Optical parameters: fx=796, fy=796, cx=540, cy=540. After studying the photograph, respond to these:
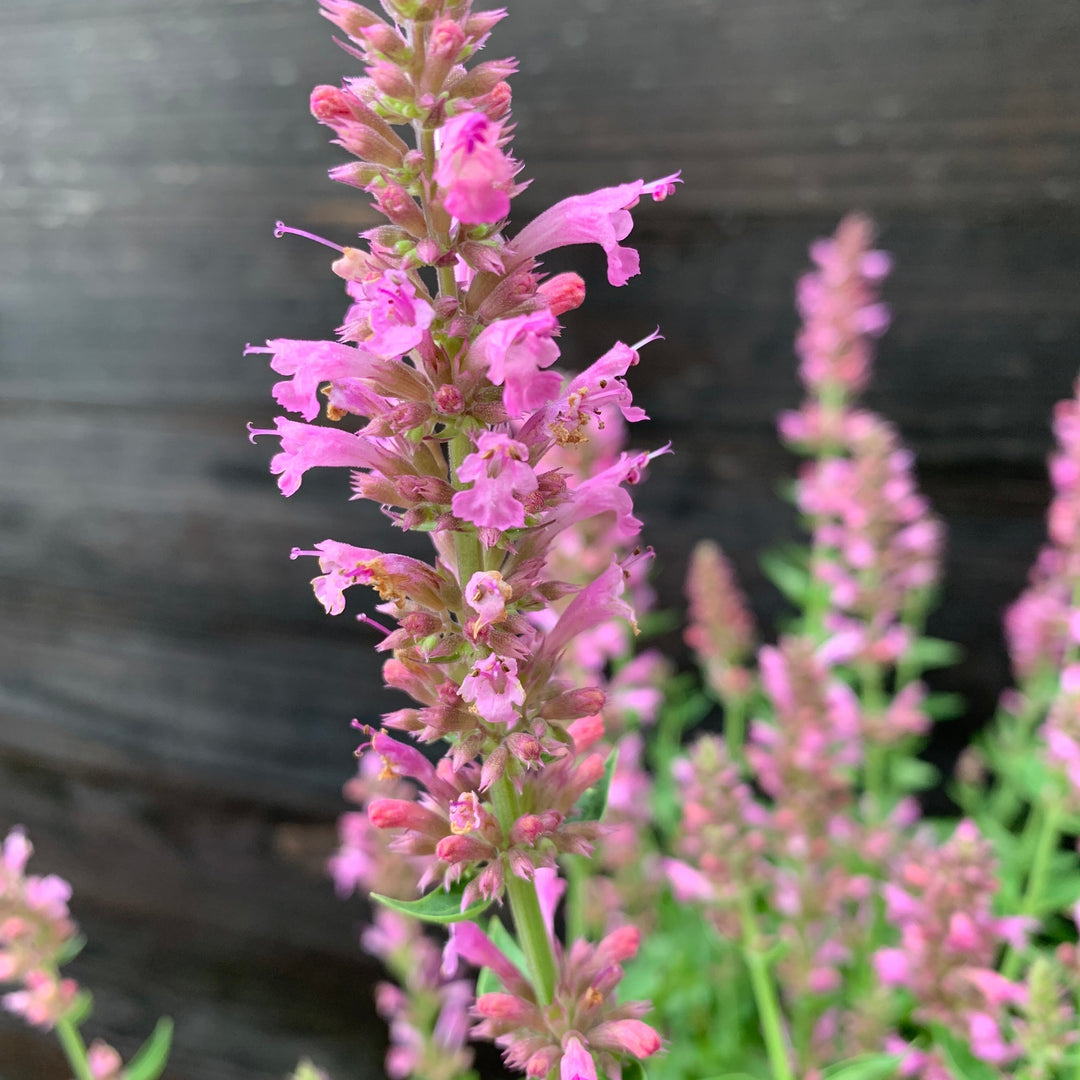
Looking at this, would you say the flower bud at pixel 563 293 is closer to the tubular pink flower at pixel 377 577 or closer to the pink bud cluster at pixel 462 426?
the pink bud cluster at pixel 462 426

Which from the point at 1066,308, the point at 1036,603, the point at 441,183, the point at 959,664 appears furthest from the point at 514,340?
the point at 959,664

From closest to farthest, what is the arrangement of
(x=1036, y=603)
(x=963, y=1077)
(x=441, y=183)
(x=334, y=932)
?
1. (x=441, y=183)
2. (x=963, y=1077)
3. (x=1036, y=603)
4. (x=334, y=932)

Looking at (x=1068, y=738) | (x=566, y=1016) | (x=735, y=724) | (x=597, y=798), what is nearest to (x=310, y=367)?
(x=597, y=798)

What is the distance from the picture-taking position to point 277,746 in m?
1.62

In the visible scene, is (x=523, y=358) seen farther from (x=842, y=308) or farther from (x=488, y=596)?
(x=842, y=308)

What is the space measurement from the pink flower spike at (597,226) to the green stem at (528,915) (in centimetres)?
29

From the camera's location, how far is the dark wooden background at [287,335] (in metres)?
1.16

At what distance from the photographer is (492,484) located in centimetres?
37

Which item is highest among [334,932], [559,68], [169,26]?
[169,26]

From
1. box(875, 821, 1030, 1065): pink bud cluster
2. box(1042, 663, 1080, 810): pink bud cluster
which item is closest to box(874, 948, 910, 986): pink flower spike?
box(875, 821, 1030, 1065): pink bud cluster

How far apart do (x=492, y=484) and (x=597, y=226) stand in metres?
0.17

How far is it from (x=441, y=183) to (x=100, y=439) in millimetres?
1543

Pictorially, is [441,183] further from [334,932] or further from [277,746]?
[334,932]

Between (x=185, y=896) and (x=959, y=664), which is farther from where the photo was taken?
(x=185, y=896)
